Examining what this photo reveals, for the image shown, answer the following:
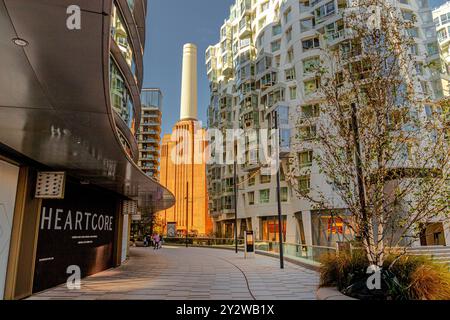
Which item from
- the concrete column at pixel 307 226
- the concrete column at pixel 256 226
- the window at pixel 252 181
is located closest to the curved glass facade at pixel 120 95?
the concrete column at pixel 307 226

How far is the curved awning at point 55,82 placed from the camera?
323 cm

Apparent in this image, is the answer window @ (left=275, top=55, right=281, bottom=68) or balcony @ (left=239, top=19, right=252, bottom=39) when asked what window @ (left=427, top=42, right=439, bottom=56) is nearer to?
window @ (left=275, top=55, right=281, bottom=68)

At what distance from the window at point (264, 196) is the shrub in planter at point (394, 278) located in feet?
110

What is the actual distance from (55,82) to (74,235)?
26.7ft

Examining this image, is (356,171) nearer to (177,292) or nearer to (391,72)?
(391,72)

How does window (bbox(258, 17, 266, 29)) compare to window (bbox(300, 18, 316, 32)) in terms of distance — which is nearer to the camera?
window (bbox(300, 18, 316, 32))

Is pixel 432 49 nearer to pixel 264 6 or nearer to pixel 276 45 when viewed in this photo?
pixel 276 45

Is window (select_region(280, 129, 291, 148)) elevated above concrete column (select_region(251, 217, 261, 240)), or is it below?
above

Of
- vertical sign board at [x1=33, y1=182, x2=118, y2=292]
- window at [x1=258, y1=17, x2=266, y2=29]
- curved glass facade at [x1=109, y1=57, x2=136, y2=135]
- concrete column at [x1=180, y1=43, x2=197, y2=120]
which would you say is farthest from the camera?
concrete column at [x1=180, y1=43, x2=197, y2=120]

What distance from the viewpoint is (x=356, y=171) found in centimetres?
744

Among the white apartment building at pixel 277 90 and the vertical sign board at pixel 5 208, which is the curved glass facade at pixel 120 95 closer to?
the vertical sign board at pixel 5 208

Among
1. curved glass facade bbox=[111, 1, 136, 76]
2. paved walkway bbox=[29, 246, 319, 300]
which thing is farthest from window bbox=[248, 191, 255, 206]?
curved glass facade bbox=[111, 1, 136, 76]

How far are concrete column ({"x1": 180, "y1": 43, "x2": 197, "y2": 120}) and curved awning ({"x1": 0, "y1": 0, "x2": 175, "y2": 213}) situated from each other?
84840mm

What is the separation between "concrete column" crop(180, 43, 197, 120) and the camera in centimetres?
9156
